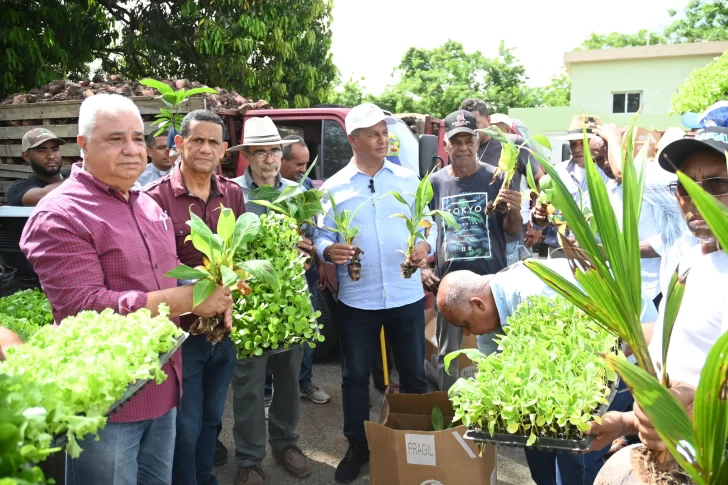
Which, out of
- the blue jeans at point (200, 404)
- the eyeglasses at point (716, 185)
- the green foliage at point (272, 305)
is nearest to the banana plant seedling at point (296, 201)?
the green foliage at point (272, 305)

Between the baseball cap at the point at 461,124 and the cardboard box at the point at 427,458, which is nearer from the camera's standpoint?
the cardboard box at the point at 427,458

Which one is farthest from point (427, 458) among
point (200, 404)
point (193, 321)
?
point (193, 321)

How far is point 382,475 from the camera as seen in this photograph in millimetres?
3422

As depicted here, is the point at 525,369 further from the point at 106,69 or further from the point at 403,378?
the point at 106,69

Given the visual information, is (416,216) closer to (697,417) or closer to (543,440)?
(543,440)

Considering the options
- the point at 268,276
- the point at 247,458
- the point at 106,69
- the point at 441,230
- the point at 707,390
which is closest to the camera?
the point at 707,390

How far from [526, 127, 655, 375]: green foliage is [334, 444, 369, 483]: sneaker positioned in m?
2.67

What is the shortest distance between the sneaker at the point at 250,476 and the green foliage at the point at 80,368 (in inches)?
73.5

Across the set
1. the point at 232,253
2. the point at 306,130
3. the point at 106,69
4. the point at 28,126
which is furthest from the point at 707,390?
the point at 106,69

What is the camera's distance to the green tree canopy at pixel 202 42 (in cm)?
1287

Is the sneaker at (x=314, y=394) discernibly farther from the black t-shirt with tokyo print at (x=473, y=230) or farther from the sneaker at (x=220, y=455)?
the black t-shirt with tokyo print at (x=473, y=230)

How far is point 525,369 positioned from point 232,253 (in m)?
1.45

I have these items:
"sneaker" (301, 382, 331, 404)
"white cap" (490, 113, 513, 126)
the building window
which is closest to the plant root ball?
"sneaker" (301, 382, 331, 404)

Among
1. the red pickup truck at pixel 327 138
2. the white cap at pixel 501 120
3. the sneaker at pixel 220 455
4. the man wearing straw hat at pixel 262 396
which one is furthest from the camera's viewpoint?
the red pickup truck at pixel 327 138
